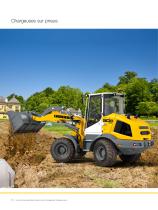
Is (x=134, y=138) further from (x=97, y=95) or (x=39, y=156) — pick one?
(x=39, y=156)

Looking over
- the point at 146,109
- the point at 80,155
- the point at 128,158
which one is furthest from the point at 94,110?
the point at 146,109

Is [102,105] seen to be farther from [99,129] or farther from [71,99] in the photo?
[71,99]

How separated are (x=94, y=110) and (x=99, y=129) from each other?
0.41 m

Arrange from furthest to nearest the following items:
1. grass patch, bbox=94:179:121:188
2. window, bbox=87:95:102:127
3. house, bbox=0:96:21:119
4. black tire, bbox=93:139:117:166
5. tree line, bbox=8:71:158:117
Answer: tree line, bbox=8:71:158:117
house, bbox=0:96:21:119
window, bbox=87:95:102:127
black tire, bbox=93:139:117:166
grass patch, bbox=94:179:121:188

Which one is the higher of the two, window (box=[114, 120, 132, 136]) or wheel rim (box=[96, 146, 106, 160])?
window (box=[114, 120, 132, 136])

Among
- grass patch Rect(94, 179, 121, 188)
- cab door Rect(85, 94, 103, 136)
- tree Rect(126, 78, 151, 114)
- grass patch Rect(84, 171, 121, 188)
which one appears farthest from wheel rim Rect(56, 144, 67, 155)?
tree Rect(126, 78, 151, 114)

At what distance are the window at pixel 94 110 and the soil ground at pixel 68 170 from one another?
97 centimetres

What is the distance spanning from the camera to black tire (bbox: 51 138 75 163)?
9484mm

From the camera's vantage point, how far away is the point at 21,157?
1052 cm

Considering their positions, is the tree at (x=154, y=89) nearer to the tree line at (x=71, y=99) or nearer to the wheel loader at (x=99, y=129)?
the tree line at (x=71, y=99)

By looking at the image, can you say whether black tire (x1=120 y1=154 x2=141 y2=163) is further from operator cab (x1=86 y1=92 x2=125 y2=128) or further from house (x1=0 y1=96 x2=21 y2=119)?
house (x1=0 y1=96 x2=21 y2=119)

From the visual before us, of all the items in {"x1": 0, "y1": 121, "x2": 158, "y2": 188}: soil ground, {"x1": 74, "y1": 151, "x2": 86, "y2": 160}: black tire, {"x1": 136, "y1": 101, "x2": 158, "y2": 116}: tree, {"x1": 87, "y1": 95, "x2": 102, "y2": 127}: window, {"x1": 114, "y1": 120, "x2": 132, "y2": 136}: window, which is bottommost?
{"x1": 0, "y1": 121, "x2": 158, "y2": 188}: soil ground

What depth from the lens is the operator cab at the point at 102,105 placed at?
29.5ft
